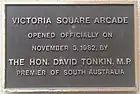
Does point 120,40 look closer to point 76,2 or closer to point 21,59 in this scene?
point 76,2

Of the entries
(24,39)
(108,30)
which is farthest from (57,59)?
(108,30)

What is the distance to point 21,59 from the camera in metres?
2.34

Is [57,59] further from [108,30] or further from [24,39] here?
[108,30]

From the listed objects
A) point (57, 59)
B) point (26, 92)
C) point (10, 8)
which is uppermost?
point (10, 8)

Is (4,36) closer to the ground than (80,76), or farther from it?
farther from it

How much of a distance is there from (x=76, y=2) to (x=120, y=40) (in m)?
0.43

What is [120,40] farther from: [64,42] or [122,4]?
[64,42]

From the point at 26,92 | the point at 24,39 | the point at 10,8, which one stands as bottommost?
the point at 26,92

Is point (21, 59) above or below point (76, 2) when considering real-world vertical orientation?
below

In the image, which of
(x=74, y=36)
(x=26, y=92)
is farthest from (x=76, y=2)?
(x=26, y=92)

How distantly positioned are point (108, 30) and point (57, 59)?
433 millimetres

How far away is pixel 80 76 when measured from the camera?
235 centimetres

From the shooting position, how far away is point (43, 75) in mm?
2342

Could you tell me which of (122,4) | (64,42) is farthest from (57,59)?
(122,4)
